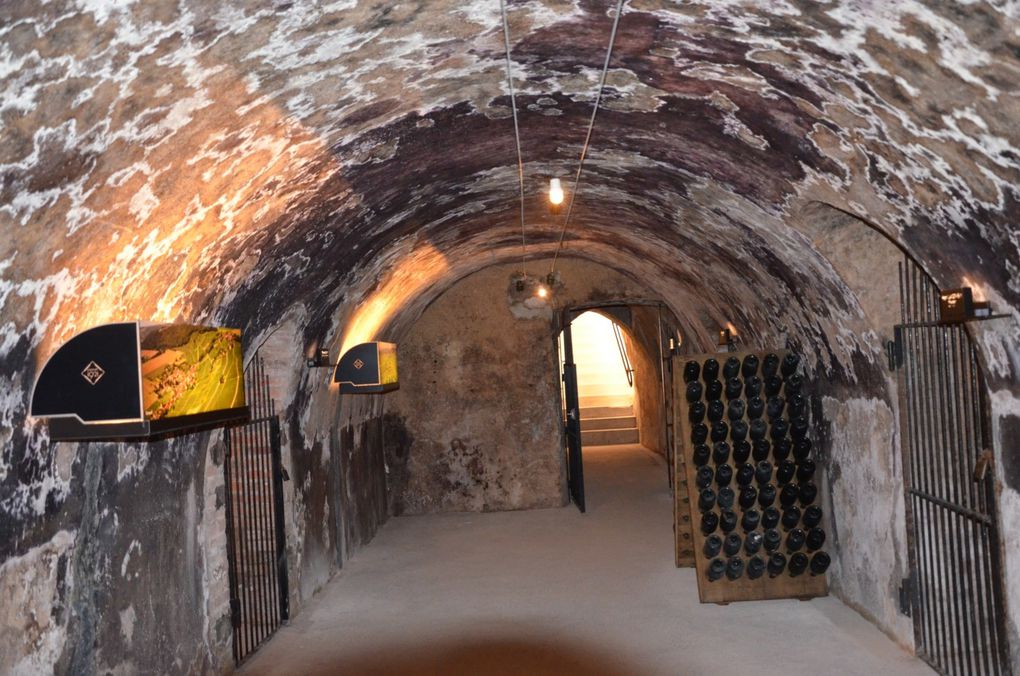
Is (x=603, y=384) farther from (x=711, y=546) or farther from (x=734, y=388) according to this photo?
(x=711, y=546)

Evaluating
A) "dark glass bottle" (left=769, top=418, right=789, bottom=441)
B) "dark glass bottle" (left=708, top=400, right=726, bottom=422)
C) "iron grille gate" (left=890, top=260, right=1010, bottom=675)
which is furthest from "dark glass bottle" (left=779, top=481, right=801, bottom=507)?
"iron grille gate" (left=890, top=260, right=1010, bottom=675)

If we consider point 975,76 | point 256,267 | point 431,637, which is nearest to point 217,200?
point 256,267

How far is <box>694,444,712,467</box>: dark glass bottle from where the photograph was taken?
7691 mm

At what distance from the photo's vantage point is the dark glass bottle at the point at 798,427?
757 cm

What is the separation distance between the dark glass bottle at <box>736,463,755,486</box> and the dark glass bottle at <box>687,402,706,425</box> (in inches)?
19.7

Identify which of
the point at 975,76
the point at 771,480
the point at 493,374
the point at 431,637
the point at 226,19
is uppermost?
the point at 226,19

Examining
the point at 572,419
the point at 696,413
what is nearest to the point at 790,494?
the point at 696,413

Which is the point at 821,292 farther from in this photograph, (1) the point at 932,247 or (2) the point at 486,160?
(2) the point at 486,160

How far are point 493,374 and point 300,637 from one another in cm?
601

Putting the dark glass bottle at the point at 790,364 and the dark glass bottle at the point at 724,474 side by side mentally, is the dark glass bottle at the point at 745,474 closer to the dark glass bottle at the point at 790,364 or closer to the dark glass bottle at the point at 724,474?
the dark glass bottle at the point at 724,474

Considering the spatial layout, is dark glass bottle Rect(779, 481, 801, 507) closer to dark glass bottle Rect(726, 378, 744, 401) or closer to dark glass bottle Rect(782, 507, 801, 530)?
dark glass bottle Rect(782, 507, 801, 530)

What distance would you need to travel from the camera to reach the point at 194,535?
225 inches

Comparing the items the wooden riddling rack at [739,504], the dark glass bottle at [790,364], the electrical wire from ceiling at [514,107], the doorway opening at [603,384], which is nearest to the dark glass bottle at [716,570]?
the wooden riddling rack at [739,504]

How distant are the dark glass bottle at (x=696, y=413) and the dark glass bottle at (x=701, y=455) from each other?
205mm
